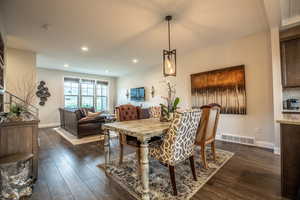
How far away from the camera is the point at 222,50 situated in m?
3.92

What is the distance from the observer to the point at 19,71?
4.19 metres

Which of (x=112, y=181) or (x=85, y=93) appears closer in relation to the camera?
(x=112, y=181)

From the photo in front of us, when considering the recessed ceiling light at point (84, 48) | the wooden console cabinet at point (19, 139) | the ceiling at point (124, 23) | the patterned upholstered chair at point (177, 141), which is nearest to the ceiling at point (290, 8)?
the ceiling at point (124, 23)

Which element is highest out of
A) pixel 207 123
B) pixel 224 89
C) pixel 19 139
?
pixel 224 89

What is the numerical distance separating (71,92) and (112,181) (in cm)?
666

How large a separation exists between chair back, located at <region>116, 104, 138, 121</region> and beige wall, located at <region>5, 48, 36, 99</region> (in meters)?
3.50

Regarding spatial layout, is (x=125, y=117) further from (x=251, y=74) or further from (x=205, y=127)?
(x=251, y=74)

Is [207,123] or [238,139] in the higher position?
[207,123]

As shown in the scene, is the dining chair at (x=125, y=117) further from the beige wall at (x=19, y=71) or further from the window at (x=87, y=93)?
the window at (x=87, y=93)

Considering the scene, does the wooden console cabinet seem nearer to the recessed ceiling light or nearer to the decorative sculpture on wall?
the recessed ceiling light

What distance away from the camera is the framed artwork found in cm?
353

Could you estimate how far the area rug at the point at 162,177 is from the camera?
1.71 m

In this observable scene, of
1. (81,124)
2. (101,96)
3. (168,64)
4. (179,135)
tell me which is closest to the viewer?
(179,135)

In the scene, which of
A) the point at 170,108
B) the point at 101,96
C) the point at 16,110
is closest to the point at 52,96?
the point at 101,96
